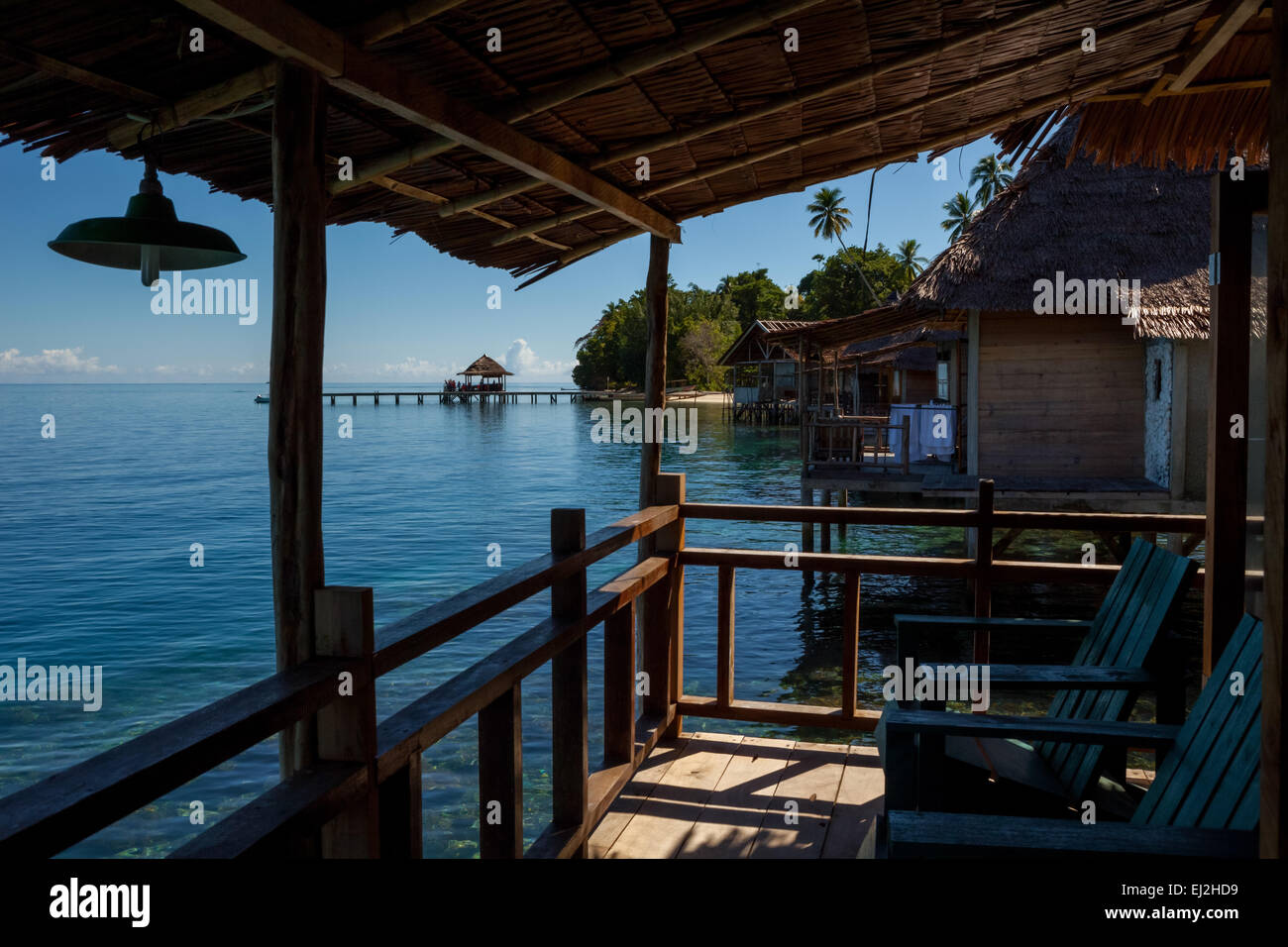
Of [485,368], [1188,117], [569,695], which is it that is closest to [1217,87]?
[1188,117]

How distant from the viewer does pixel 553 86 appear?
300cm

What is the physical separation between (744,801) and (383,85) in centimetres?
290

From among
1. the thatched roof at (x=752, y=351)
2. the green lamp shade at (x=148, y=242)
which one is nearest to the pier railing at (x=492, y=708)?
the green lamp shade at (x=148, y=242)

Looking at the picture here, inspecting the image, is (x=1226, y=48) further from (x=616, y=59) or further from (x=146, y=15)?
(x=146, y=15)

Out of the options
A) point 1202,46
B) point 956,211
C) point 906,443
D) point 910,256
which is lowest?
point 906,443

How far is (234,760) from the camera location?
32.5 feet

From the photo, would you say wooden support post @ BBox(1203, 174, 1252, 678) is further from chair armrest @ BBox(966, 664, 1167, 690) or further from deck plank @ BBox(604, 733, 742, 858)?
deck plank @ BBox(604, 733, 742, 858)

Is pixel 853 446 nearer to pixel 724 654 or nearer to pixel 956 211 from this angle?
pixel 724 654

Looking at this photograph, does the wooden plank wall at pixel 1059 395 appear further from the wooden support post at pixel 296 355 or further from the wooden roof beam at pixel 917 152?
the wooden support post at pixel 296 355

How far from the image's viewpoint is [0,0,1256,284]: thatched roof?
2.32 m

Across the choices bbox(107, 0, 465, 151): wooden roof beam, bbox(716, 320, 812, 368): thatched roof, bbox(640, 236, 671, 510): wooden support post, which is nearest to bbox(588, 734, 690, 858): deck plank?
bbox(640, 236, 671, 510): wooden support post

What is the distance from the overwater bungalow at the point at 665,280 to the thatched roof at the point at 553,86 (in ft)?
0.04

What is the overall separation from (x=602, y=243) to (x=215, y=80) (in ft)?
8.42
